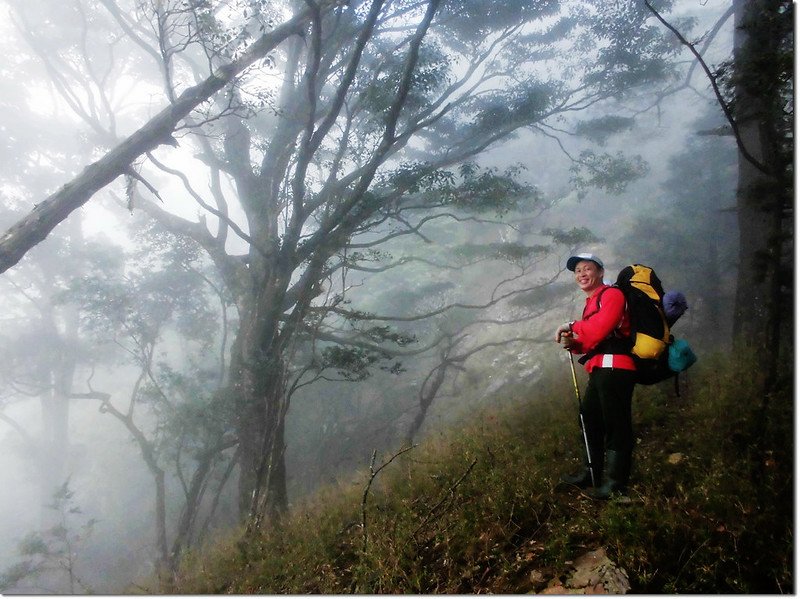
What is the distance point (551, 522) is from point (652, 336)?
1437mm

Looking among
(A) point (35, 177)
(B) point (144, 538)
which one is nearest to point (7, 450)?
(B) point (144, 538)

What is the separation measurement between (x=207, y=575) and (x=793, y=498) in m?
4.79

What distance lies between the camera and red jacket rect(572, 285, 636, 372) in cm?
263

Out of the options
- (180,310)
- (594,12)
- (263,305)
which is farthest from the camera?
(180,310)

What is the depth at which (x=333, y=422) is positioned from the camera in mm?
15742

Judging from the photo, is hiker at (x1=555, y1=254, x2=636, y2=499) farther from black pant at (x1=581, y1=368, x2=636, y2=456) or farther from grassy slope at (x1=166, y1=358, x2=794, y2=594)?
grassy slope at (x1=166, y1=358, x2=794, y2=594)

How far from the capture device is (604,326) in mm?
2633

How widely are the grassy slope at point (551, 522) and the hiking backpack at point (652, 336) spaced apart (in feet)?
2.57

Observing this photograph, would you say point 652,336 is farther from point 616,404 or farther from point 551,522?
point 551,522

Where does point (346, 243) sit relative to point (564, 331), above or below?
above

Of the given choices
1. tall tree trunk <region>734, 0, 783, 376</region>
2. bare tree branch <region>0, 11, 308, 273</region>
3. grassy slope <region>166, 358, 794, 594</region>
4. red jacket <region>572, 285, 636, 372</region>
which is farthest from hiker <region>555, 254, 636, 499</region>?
bare tree branch <region>0, 11, 308, 273</region>

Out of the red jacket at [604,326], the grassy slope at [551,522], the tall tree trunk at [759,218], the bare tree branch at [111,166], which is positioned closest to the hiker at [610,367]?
the red jacket at [604,326]

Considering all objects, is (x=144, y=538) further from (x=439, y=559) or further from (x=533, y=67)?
(x=533, y=67)

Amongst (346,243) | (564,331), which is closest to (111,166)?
(346,243)
